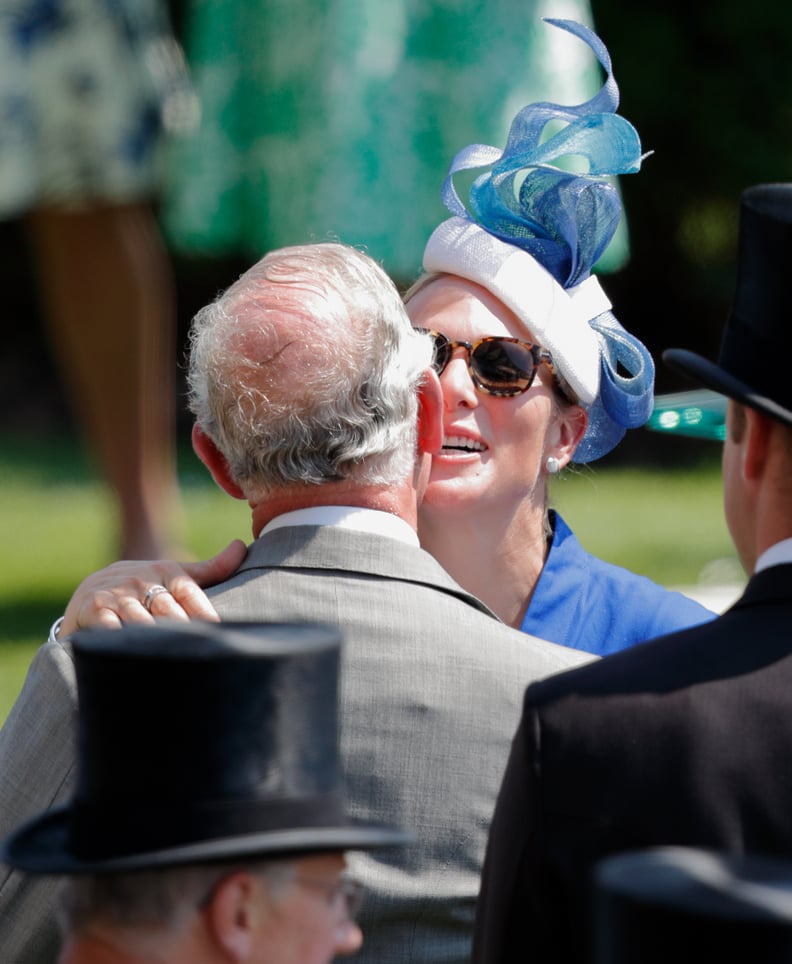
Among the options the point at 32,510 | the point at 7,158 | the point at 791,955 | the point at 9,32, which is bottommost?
the point at 32,510

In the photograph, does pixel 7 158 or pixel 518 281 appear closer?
pixel 518 281

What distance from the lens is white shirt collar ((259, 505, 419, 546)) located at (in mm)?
2598

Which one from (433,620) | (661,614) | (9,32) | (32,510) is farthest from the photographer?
(32,510)

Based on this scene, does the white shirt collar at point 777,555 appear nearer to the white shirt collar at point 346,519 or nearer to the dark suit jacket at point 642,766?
the dark suit jacket at point 642,766

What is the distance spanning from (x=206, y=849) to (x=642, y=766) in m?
0.55

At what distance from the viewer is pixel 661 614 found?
3.50m

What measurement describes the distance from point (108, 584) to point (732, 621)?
3.39ft

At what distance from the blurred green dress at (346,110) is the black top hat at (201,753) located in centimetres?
561

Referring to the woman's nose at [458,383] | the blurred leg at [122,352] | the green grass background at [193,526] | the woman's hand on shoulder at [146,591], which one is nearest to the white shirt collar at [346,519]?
the woman's hand on shoulder at [146,591]

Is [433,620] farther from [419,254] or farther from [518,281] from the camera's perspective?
[419,254]

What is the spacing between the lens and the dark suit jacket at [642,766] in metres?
1.96

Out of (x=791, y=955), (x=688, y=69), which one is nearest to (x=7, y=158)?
(x=791, y=955)

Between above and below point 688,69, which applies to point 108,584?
above

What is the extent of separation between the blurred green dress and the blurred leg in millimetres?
1314
